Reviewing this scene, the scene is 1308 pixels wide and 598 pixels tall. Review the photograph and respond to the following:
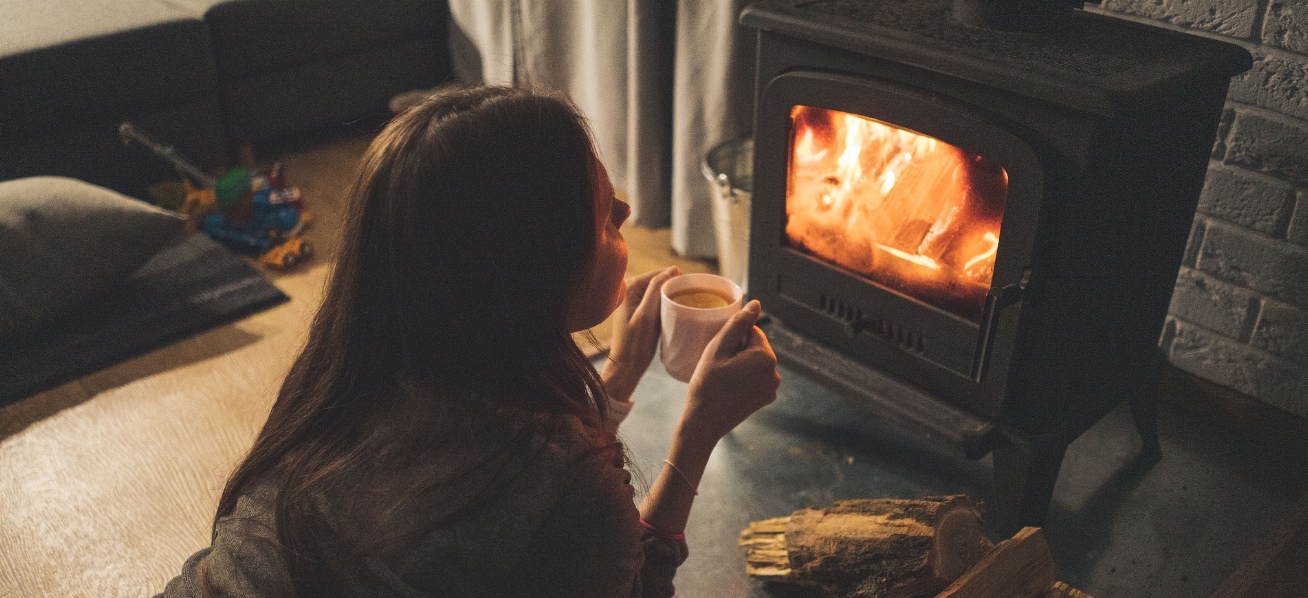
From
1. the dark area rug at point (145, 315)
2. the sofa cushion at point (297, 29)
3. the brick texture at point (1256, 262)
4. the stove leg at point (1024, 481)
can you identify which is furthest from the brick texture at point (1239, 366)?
the sofa cushion at point (297, 29)

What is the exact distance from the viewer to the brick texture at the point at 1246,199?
1508 millimetres

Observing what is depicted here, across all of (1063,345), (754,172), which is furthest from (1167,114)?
(754,172)

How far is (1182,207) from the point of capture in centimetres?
142

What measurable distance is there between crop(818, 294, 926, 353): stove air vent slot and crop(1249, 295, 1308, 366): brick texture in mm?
556

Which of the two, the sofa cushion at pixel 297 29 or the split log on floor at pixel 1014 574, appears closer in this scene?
the split log on floor at pixel 1014 574

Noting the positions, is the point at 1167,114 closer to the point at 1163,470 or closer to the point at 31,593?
the point at 1163,470

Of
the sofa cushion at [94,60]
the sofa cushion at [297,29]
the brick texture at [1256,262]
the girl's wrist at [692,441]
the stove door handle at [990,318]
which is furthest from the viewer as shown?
the sofa cushion at [297,29]

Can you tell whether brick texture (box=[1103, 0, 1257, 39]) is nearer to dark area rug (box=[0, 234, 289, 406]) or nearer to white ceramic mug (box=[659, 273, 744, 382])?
white ceramic mug (box=[659, 273, 744, 382])

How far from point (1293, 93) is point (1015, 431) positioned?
24.0 inches

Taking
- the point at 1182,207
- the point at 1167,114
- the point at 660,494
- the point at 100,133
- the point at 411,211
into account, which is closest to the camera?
the point at 411,211

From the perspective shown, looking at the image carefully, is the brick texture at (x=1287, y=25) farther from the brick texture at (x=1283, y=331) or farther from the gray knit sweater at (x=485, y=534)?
the gray knit sweater at (x=485, y=534)

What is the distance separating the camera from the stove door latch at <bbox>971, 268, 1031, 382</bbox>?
1309 mm

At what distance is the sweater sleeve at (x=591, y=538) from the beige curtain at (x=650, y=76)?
1142mm

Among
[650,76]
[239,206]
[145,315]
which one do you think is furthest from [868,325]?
[239,206]
